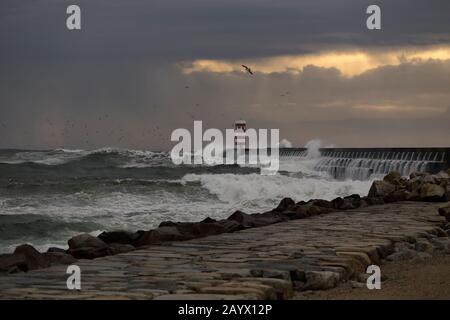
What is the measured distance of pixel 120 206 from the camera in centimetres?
2156

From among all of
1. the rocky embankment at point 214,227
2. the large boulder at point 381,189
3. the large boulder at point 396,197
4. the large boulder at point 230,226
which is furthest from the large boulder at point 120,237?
the large boulder at point 381,189

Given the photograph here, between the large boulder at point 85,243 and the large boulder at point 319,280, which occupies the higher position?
the large boulder at point 85,243

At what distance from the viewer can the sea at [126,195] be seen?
16953mm

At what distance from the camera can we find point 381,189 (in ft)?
49.2

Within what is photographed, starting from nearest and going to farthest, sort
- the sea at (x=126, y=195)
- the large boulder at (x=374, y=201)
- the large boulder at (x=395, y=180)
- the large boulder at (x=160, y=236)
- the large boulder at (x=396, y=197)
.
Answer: the large boulder at (x=160, y=236)
the large boulder at (x=374, y=201)
the large boulder at (x=396, y=197)
the large boulder at (x=395, y=180)
the sea at (x=126, y=195)

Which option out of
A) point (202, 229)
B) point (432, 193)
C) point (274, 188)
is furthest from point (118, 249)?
point (274, 188)

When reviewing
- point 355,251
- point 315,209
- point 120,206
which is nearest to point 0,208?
point 120,206

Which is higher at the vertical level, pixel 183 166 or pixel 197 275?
pixel 183 166

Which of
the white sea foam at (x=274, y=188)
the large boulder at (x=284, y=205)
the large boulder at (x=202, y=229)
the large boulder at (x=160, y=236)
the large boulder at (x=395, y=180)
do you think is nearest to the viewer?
the large boulder at (x=160, y=236)

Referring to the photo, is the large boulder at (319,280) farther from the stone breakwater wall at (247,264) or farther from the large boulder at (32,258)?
the large boulder at (32,258)

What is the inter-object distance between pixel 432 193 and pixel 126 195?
42.4 ft

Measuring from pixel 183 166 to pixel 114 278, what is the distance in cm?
3526

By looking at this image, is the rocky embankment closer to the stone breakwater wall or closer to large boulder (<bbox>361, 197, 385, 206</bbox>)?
large boulder (<bbox>361, 197, 385, 206</bbox>)
